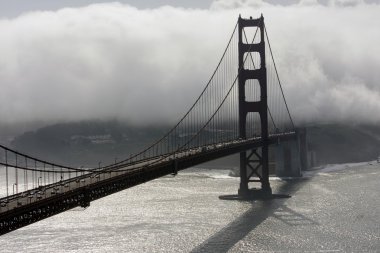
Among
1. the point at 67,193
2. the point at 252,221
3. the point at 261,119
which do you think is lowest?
the point at 252,221

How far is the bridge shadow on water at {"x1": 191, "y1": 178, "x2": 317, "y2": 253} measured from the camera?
4169 cm

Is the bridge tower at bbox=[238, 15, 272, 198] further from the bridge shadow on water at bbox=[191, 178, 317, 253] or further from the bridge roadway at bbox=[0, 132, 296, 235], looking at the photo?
the bridge roadway at bbox=[0, 132, 296, 235]

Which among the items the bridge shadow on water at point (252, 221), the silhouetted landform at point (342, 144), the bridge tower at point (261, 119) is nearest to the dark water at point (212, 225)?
the bridge shadow on water at point (252, 221)

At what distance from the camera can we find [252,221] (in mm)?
51969

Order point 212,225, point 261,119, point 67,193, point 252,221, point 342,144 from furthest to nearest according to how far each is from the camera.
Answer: point 342,144 < point 261,119 < point 252,221 < point 212,225 < point 67,193

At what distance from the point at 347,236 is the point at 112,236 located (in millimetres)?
17201

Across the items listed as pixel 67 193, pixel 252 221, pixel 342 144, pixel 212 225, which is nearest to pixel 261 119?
pixel 252 221

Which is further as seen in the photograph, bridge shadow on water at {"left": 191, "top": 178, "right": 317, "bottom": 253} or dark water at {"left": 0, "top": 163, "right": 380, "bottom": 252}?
dark water at {"left": 0, "top": 163, "right": 380, "bottom": 252}

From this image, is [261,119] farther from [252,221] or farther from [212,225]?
A: [212,225]

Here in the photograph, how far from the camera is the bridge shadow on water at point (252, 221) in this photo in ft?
137

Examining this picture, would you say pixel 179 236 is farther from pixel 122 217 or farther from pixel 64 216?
pixel 64 216

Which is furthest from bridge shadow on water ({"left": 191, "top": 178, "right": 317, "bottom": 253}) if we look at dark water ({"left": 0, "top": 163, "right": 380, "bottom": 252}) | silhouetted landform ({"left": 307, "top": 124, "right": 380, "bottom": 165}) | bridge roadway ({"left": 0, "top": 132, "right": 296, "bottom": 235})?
silhouetted landform ({"left": 307, "top": 124, "right": 380, "bottom": 165})

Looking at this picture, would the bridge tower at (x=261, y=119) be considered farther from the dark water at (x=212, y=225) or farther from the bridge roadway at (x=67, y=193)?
the bridge roadway at (x=67, y=193)

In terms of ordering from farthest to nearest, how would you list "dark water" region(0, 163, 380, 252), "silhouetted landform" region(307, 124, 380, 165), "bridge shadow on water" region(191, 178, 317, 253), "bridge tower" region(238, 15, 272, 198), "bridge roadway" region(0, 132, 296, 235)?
"silhouetted landform" region(307, 124, 380, 165) < "bridge tower" region(238, 15, 272, 198) < "dark water" region(0, 163, 380, 252) < "bridge shadow on water" region(191, 178, 317, 253) < "bridge roadway" region(0, 132, 296, 235)
